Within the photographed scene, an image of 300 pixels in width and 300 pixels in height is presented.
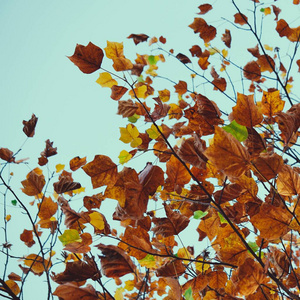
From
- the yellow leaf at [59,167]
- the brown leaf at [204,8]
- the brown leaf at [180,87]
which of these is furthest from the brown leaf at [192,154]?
the brown leaf at [204,8]

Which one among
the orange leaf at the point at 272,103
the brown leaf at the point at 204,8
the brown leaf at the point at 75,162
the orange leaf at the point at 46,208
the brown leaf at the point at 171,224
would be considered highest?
the brown leaf at the point at 204,8

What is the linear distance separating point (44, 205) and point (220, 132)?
876 mm

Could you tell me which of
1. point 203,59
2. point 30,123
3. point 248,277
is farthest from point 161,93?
point 248,277

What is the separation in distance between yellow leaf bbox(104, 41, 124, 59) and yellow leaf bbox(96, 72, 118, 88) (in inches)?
2.8

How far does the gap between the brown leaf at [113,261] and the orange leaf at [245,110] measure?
0.41 meters

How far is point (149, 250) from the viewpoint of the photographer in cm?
67

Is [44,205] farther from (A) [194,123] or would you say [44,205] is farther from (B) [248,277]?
(B) [248,277]

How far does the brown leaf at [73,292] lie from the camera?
0.52 metres

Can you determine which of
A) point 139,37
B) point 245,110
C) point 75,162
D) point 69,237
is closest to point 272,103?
point 245,110

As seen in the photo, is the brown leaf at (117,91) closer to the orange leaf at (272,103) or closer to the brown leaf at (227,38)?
the orange leaf at (272,103)

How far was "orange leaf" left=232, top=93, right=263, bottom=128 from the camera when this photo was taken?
1.84ft

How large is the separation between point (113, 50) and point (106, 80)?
0.10 m

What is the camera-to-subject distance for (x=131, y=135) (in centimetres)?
75

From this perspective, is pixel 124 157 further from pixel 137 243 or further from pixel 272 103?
pixel 272 103
